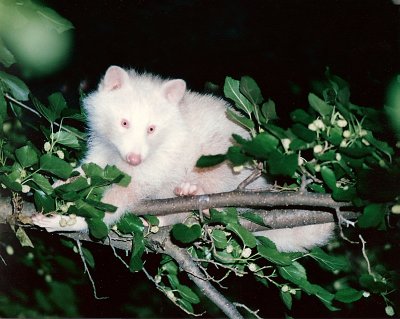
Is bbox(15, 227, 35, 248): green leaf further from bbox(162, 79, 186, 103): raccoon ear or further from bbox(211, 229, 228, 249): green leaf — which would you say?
bbox(162, 79, 186, 103): raccoon ear

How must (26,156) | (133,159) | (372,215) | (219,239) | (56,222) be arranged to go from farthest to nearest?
1. (133,159)
2. (56,222)
3. (219,239)
4. (26,156)
5. (372,215)

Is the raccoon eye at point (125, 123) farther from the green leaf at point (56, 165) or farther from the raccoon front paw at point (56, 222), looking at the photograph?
the green leaf at point (56, 165)

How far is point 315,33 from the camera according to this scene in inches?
285

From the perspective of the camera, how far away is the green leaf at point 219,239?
2662mm

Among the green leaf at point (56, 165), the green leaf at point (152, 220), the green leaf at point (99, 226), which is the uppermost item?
the green leaf at point (56, 165)

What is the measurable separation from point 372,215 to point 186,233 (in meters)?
0.85

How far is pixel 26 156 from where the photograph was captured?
2.48m

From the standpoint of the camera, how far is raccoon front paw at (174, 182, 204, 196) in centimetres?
326

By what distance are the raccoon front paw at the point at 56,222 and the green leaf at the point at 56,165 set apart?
13.3 inches

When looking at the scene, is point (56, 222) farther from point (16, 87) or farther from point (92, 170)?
point (16, 87)

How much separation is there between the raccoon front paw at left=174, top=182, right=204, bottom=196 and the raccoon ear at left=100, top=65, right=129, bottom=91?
82 centimetres

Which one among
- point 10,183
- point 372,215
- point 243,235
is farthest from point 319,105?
point 10,183

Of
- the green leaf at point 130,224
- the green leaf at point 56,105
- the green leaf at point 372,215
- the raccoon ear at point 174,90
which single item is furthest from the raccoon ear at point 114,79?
the green leaf at point 372,215

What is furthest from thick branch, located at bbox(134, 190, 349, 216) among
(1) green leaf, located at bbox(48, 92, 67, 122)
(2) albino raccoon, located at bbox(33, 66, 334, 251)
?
(1) green leaf, located at bbox(48, 92, 67, 122)
